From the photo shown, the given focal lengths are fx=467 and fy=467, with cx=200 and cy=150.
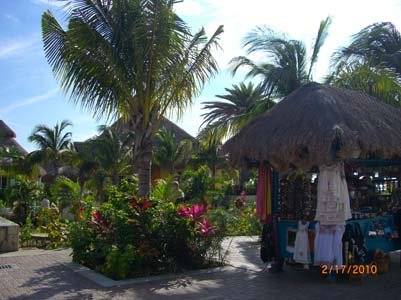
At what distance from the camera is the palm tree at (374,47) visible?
50.1 ft

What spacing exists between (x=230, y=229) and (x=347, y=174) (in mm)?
6169

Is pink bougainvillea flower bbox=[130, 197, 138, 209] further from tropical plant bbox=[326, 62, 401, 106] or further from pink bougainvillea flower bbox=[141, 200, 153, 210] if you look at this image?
tropical plant bbox=[326, 62, 401, 106]

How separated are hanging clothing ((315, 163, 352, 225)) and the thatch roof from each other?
0.29 m

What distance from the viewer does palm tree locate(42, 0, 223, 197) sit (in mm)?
10641

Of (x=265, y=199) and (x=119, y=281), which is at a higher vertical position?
(x=265, y=199)

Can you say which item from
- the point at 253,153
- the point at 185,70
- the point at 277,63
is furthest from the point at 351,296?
the point at 277,63

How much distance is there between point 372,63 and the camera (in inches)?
593

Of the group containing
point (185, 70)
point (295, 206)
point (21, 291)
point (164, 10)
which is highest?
point (164, 10)

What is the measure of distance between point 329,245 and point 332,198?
2.67ft

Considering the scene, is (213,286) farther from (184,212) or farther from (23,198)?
(23,198)

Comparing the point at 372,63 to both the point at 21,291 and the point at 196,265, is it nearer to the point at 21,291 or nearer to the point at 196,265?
the point at 196,265

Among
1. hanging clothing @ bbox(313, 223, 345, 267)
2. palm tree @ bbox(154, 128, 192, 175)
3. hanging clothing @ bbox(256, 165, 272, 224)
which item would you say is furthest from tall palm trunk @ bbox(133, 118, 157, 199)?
palm tree @ bbox(154, 128, 192, 175)

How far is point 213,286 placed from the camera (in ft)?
26.2
